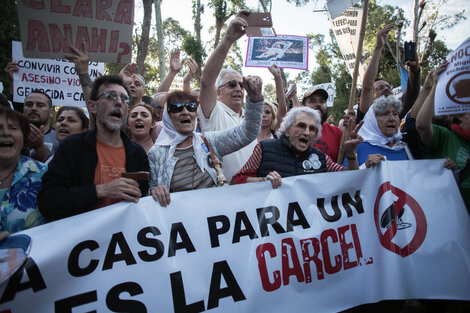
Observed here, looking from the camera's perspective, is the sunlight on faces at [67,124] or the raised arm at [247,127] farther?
the sunlight on faces at [67,124]

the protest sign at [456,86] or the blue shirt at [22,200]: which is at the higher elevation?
the protest sign at [456,86]

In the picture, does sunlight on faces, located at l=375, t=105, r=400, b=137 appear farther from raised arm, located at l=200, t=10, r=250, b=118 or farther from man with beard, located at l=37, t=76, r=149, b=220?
man with beard, located at l=37, t=76, r=149, b=220

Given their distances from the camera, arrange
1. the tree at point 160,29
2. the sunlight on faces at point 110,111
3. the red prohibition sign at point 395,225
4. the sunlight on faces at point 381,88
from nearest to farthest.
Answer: the sunlight on faces at point 110,111
the red prohibition sign at point 395,225
the sunlight on faces at point 381,88
the tree at point 160,29

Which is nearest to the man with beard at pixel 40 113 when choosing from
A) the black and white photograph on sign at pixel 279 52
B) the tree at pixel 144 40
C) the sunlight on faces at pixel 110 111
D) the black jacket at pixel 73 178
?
the sunlight on faces at pixel 110 111

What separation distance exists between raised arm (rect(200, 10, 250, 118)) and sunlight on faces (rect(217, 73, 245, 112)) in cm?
39

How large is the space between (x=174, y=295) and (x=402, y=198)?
6.66ft

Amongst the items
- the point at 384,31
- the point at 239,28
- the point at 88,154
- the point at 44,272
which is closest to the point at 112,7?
the point at 239,28

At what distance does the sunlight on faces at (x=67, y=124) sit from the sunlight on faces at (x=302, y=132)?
2080 mm

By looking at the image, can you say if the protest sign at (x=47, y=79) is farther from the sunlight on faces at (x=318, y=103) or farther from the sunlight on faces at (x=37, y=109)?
the sunlight on faces at (x=318, y=103)

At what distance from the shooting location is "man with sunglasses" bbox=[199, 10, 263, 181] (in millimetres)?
2889

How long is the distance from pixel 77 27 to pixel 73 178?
1.68 m

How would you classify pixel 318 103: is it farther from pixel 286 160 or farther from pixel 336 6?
pixel 286 160

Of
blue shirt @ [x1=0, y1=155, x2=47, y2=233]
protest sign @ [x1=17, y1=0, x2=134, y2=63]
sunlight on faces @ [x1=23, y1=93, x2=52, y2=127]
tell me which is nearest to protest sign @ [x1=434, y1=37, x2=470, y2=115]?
protest sign @ [x1=17, y1=0, x2=134, y2=63]

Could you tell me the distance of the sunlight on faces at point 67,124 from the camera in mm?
3280
